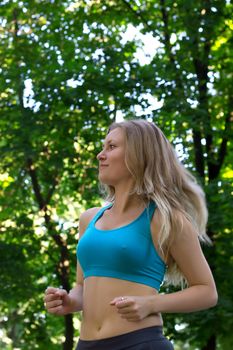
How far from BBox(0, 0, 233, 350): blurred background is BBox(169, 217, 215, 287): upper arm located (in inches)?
225

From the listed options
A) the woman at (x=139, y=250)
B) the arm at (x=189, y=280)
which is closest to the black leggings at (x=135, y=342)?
the woman at (x=139, y=250)

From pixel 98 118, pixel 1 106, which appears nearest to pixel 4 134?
pixel 1 106

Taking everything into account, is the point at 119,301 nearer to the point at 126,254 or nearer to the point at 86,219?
the point at 126,254

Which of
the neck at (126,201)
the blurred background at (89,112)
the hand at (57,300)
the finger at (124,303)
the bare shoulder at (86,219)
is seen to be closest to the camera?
the finger at (124,303)

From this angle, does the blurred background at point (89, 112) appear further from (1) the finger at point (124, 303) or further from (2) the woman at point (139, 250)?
(1) the finger at point (124, 303)

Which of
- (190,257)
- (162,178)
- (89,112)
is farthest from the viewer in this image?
(89,112)

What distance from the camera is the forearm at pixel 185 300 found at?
8.23 ft

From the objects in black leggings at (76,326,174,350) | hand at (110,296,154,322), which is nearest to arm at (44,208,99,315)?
black leggings at (76,326,174,350)

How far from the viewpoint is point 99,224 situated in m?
2.79

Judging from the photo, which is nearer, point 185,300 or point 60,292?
point 185,300

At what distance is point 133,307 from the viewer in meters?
2.35

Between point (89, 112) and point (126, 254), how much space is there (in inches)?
Answer: 280

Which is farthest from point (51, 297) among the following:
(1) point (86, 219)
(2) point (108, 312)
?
(1) point (86, 219)

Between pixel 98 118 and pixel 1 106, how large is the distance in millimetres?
1465
